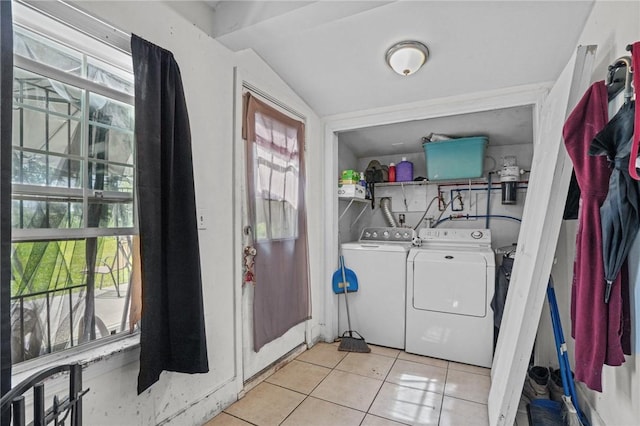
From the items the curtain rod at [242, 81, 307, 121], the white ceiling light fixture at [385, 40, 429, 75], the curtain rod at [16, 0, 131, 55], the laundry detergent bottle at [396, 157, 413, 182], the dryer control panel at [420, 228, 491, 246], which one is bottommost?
the dryer control panel at [420, 228, 491, 246]

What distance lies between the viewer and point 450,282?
8.00 feet

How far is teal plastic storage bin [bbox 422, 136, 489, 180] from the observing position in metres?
2.81

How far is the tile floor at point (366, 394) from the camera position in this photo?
170 cm

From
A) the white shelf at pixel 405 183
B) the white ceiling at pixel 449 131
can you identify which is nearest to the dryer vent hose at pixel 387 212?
the white shelf at pixel 405 183

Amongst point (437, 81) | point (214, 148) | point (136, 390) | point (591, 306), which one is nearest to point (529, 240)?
point (591, 306)

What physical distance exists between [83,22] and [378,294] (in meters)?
2.70

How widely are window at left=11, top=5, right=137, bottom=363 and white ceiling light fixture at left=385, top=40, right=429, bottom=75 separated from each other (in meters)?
1.55

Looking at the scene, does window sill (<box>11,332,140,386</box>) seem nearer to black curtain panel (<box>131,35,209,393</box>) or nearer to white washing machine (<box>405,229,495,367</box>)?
black curtain panel (<box>131,35,209,393</box>)

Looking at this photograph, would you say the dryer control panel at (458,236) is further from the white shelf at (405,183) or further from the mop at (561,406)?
the mop at (561,406)

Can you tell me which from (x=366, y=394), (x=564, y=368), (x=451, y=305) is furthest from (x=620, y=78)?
(x=366, y=394)

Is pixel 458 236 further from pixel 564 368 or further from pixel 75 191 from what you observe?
pixel 75 191

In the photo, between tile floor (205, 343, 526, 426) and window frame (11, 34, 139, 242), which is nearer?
window frame (11, 34, 139, 242)

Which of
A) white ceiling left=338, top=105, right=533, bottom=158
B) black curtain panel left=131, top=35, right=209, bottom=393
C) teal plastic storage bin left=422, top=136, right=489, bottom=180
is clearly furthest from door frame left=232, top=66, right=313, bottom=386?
teal plastic storage bin left=422, top=136, right=489, bottom=180

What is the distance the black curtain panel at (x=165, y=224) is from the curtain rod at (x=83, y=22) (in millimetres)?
87
